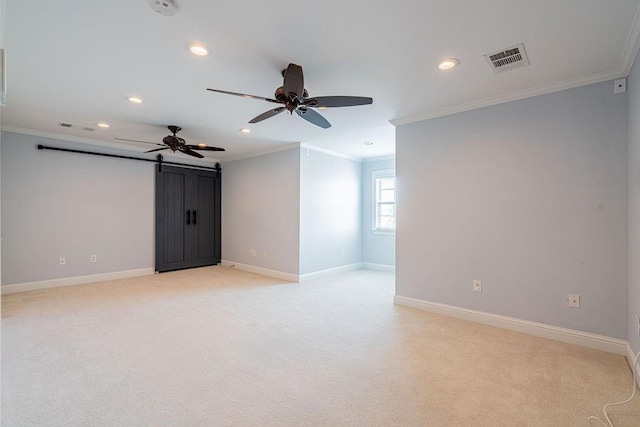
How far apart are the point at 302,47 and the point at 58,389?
2.98m

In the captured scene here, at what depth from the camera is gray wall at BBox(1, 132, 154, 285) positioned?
15.1ft

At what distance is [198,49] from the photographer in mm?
2404

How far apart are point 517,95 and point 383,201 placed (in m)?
3.71

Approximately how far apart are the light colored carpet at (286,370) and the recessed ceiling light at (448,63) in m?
2.45

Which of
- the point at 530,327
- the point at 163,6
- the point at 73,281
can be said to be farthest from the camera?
the point at 73,281

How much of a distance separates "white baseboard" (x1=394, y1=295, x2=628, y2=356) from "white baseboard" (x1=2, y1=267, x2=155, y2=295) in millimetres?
4827

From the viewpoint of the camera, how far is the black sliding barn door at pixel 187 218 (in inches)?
242

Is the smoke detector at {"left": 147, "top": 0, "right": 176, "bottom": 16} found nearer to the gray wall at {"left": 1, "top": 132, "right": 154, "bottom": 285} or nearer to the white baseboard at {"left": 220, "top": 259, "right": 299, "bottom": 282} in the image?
the white baseboard at {"left": 220, "top": 259, "right": 299, "bottom": 282}

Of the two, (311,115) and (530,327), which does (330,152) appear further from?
(530,327)

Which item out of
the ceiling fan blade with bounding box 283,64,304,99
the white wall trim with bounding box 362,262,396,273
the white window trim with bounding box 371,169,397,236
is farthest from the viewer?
the white window trim with bounding box 371,169,397,236

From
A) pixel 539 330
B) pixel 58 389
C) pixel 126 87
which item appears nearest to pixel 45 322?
pixel 58 389

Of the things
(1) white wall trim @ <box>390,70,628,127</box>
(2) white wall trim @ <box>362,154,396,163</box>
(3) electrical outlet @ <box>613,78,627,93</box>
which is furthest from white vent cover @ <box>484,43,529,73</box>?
(2) white wall trim @ <box>362,154,396,163</box>

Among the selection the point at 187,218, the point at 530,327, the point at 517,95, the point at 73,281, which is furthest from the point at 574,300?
the point at 73,281

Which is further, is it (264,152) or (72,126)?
(264,152)
